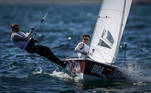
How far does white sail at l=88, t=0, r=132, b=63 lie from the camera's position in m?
13.6

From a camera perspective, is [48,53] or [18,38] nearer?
[18,38]

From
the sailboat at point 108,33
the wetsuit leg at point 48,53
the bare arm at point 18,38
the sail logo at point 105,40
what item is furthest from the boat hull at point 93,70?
the bare arm at point 18,38

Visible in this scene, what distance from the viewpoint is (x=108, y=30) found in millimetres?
13719

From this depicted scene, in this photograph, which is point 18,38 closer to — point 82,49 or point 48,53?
point 48,53

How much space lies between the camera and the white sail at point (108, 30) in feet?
44.6

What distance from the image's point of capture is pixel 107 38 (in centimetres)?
1372

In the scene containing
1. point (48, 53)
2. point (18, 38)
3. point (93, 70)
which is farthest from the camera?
point (48, 53)

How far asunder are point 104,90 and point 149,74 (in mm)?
3442

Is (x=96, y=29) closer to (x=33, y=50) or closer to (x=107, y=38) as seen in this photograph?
(x=107, y=38)

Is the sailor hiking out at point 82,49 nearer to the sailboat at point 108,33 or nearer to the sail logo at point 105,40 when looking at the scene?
the sailboat at point 108,33

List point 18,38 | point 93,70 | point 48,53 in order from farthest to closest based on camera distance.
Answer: point 48,53, point 18,38, point 93,70

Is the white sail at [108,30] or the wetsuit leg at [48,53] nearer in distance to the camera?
the white sail at [108,30]

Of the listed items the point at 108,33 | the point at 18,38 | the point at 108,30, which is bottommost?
the point at 18,38

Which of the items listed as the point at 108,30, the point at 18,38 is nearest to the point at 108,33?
the point at 108,30
